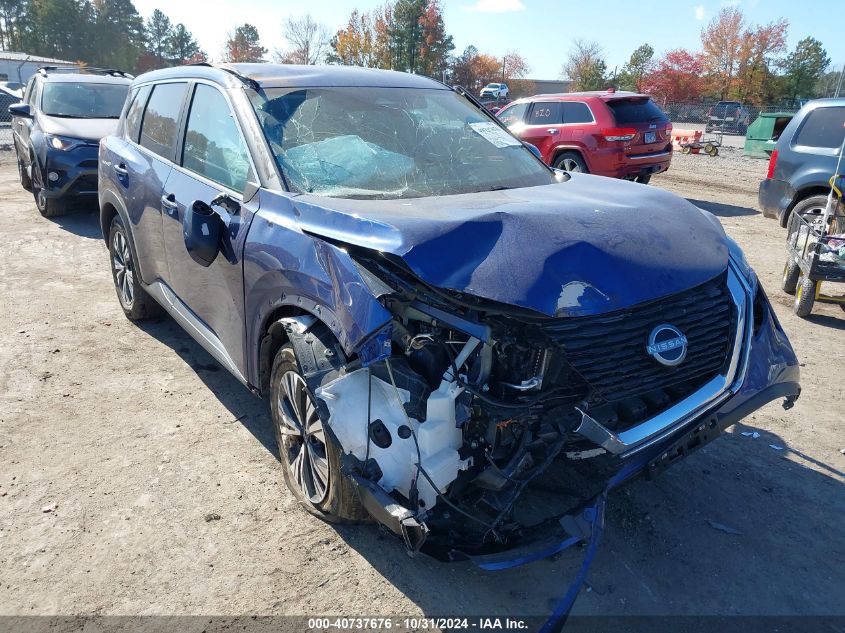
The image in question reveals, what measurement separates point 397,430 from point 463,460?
0.27m

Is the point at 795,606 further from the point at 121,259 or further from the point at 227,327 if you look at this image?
the point at 121,259

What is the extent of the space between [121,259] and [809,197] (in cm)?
757

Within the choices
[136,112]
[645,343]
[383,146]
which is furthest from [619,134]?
[645,343]

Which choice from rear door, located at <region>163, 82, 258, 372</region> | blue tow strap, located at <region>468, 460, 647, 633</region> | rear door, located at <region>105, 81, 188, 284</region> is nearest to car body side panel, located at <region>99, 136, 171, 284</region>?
rear door, located at <region>105, 81, 188, 284</region>

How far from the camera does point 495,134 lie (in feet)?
13.3

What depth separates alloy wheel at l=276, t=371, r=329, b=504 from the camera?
9.35 ft

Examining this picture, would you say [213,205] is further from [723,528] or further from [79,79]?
[79,79]

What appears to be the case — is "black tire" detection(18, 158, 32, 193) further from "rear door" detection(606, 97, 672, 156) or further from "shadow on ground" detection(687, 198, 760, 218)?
"shadow on ground" detection(687, 198, 760, 218)

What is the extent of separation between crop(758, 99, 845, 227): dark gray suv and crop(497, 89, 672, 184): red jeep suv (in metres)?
3.03

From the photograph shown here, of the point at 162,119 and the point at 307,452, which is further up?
the point at 162,119

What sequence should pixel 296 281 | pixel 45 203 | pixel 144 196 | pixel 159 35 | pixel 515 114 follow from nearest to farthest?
pixel 296 281 → pixel 144 196 → pixel 45 203 → pixel 515 114 → pixel 159 35

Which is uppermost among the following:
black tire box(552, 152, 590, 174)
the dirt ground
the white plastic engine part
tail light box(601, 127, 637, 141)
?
tail light box(601, 127, 637, 141)

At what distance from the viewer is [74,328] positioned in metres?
5.37

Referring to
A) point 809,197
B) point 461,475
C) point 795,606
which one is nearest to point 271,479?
point 461,475
